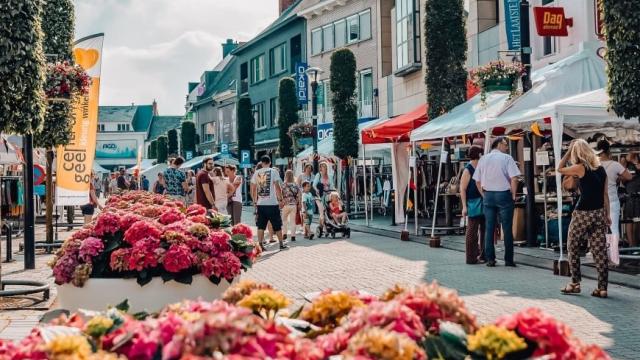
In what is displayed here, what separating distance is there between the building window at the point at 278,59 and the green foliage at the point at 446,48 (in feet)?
96.5

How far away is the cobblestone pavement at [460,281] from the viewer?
25.4 feet

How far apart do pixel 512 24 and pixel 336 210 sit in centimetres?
613

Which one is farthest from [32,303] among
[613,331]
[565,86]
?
[565,86]

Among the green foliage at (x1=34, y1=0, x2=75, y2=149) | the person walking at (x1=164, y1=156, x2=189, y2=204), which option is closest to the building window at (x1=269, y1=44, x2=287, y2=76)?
the person walking at (x1=164, y1=156, x2=189, y2=204)

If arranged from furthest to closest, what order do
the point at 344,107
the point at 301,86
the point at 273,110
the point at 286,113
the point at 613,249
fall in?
the point at 273,110
the point at 301,86
the point at 286,113
the point at 344,107
the point at 613,249

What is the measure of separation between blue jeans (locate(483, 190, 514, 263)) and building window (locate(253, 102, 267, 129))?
40.9 meters

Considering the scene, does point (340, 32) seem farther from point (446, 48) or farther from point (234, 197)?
point (234, 197)

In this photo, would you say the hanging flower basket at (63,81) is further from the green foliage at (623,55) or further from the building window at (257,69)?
the building window at (257,69)

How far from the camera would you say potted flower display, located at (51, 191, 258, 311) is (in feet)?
20.6

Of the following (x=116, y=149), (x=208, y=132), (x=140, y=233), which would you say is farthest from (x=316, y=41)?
(x=116, y=149)

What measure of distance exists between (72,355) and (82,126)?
14345 mm

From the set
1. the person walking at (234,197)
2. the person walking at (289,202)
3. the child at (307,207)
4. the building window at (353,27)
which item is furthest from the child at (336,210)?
the building window at (353,27)

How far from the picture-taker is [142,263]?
6.25 metres

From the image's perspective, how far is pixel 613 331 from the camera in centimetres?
Answer: 729
